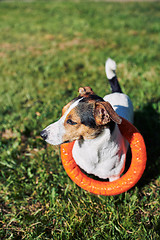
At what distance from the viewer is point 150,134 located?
160 inches

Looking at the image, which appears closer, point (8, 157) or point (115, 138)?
→ point (115, 138)

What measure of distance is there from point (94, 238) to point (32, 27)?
9.31 metres

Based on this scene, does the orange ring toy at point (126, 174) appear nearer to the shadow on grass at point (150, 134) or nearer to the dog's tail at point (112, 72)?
the shadow on grass at point (150, 134)

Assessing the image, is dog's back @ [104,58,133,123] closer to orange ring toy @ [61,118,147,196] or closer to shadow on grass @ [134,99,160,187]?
orange ring toy @ [61,118,147,196]

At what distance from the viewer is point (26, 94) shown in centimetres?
523

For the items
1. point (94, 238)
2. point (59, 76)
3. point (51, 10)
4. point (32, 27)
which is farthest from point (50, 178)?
point (51, 10)

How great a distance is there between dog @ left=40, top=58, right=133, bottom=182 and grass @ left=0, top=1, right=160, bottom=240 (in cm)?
53

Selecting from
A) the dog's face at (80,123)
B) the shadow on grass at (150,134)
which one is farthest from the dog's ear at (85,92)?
the shadow on grass at (150,134)

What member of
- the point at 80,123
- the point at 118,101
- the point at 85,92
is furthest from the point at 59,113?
the point at 80,123

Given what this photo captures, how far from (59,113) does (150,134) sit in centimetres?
178

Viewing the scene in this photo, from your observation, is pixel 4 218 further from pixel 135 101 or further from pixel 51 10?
pixel 51 10

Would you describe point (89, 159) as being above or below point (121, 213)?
above

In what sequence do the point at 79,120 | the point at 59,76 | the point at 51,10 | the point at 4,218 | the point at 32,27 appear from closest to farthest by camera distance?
the point at 79,120 → the point at 4,218 → the point at 59,76 → the point at 32,27 → the point at 51,10

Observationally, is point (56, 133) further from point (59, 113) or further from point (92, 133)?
point (59, 113)
